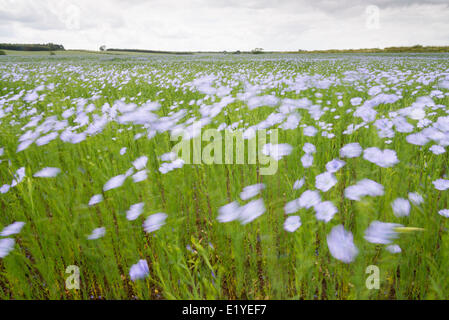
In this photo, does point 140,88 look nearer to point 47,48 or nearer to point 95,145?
point 95,145

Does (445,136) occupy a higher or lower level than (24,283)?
higher

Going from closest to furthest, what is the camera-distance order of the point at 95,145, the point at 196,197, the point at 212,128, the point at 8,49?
1. the point at 196,197
2. the point at 95,145
3. the point at 212,128
4. the point at 8,49

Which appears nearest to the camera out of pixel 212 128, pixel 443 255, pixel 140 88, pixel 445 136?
pixel 443 255

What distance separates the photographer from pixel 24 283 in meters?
1.21

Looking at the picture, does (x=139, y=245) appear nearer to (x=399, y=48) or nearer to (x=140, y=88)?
(x=140, y=88)

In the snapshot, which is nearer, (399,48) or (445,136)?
(445,136)

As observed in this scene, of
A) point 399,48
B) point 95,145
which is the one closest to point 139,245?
point 95,145
